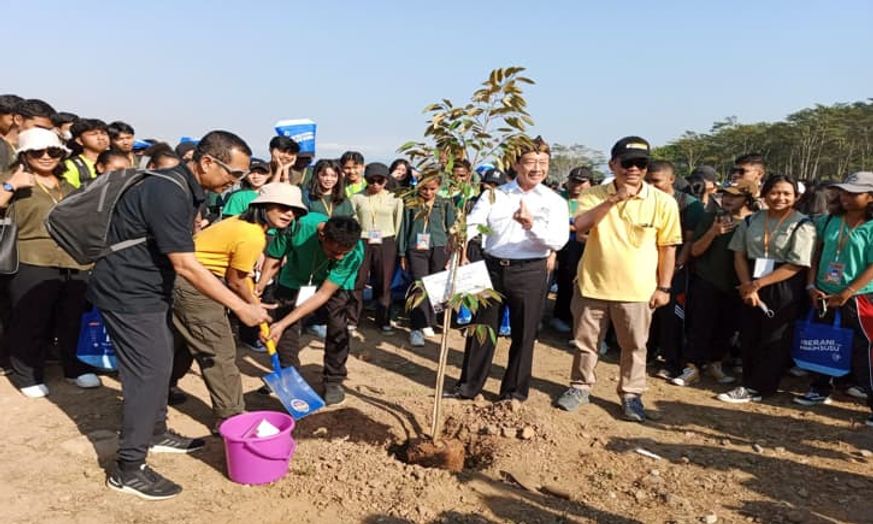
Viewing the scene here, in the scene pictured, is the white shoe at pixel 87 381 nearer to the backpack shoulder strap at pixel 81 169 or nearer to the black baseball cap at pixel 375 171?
the backpack shoulder strap at pixel 81 169

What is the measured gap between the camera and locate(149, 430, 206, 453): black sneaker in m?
3.47

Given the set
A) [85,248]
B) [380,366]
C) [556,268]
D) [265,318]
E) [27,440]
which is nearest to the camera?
[85,248]

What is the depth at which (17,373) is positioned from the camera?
4180 mm

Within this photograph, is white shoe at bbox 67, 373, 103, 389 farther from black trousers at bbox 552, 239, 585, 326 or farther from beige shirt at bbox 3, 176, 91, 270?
black trousers at bbox 552, 239, 585, 326

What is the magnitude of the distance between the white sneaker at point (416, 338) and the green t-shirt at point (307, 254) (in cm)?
201

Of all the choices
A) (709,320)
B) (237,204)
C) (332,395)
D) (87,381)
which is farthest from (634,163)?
(87,381)

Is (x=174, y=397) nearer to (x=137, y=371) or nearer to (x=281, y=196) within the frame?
(x=137, y=371)

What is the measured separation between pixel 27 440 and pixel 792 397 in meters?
5.96

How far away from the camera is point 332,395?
433 cm

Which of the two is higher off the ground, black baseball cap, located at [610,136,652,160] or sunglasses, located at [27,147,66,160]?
black baseball cap, located at [610,136,652,160]

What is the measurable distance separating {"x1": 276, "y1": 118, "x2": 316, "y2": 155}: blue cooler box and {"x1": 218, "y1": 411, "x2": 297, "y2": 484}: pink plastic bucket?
430cm

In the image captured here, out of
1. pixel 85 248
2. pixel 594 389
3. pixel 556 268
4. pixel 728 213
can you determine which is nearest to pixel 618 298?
pixel 594 389

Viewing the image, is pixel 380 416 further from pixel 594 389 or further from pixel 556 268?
pixel 556 268

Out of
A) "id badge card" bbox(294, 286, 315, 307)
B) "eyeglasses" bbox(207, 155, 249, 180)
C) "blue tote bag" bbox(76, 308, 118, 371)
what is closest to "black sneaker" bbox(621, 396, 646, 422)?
"id badge card" bbox(294, 286, 315, 307)
